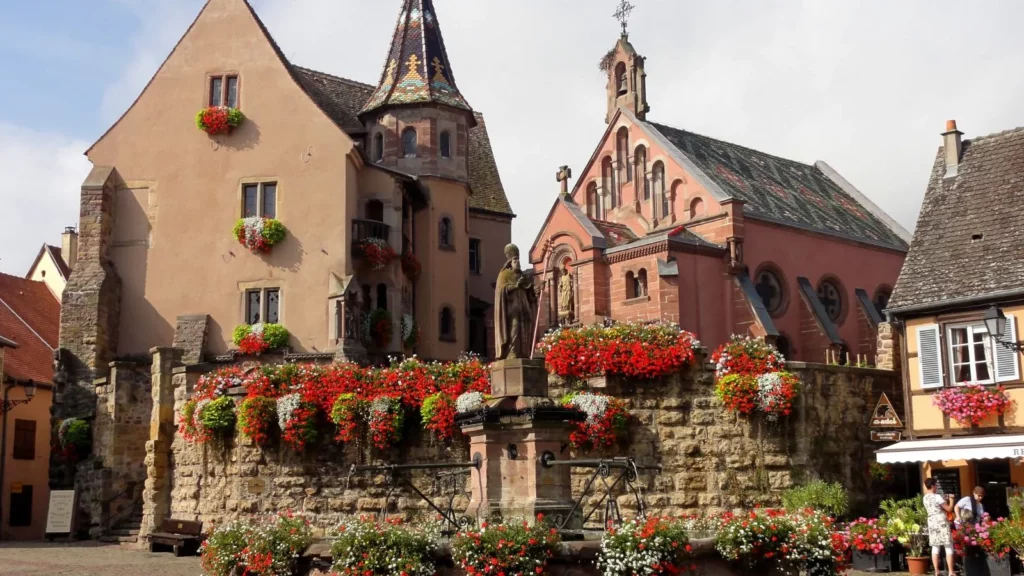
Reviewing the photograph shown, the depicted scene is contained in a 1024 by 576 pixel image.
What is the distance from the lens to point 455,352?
1507 inches

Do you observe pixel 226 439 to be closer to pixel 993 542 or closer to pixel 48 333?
pixel 993 542

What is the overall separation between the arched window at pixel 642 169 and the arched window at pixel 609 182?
134cm

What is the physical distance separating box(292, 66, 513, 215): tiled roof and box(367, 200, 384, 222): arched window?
12.7 feet

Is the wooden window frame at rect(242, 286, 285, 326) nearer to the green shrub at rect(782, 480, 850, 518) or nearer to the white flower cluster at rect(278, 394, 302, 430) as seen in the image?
the white flower cluster at rect(278, 394, 302, 430)

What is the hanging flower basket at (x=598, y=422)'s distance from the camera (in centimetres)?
2158

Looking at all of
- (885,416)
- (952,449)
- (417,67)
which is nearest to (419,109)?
(417,67)

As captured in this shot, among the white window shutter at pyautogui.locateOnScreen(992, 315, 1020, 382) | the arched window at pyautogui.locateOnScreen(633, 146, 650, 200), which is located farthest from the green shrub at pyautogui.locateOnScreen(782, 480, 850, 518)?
the arched window at pyautogui.locateOnScreen(633, 146, 650, 200)

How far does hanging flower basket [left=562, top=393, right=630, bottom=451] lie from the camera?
21.6 m

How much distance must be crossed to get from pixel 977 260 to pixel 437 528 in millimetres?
15626

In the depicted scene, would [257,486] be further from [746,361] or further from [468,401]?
[746,361]

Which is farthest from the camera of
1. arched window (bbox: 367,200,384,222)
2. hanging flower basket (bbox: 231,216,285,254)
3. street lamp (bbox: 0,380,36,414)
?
arched window (bbox: 367,200,384,222)

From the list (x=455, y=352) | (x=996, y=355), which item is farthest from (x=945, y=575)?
(x=455, y=352)

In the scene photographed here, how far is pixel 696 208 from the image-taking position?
4144 centimetres

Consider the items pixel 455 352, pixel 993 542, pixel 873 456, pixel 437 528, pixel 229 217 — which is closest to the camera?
pixel 437 528
